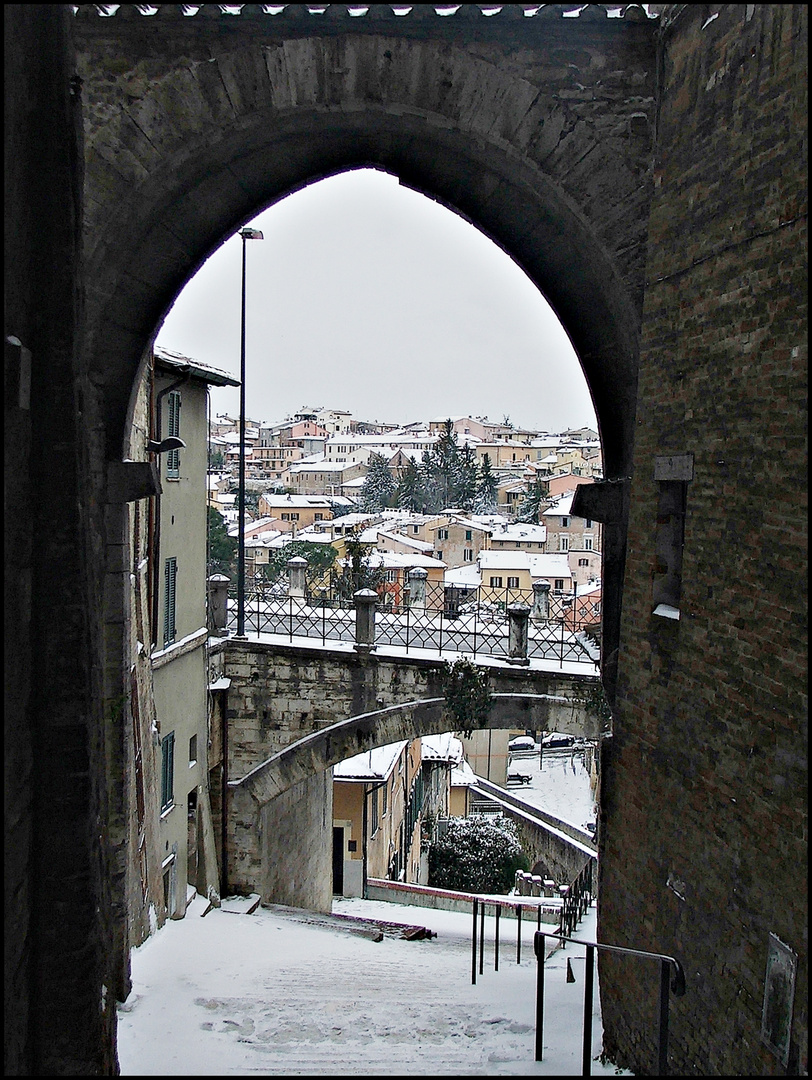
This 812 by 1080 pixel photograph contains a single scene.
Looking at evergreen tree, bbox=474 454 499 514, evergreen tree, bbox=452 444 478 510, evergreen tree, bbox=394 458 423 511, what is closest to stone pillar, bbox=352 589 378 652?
evergreen tree, bbox=452 444 478 510

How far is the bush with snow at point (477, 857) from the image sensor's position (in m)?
24.9

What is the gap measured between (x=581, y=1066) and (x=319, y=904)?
12.0 meters

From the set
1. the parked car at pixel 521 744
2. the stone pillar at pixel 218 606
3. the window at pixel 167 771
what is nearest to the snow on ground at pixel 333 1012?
the window at pixel 167 771

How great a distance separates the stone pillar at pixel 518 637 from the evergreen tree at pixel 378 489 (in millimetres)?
51561

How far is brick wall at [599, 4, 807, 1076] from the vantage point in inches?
199

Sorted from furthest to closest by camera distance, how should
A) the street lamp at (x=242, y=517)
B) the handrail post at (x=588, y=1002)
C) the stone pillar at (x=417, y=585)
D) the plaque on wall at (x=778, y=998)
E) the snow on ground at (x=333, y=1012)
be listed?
the stone pillar at (x=417, y=585) < the street lamp at (x=242, y=517) < the snow on ground at (x=333, y=1012) < the handrail post at (x=588, y=1002) < the plaque on wall at (x=778, y=998)

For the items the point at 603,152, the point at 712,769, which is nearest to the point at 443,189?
the point at 603,152

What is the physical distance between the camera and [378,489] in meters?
66.8

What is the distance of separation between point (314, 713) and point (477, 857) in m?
12.9

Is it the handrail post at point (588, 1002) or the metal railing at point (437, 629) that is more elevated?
the metal railing at point (437, 629)

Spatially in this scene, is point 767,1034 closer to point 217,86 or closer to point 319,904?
point 217,86

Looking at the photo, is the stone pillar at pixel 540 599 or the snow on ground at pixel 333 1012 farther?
the stone pillar at pixel 540 599

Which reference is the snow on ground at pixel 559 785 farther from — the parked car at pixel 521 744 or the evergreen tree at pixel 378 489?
the evergreen tree at pixel 378 489

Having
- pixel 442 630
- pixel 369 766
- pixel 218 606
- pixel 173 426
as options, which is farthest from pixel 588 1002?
pixel 369 766
